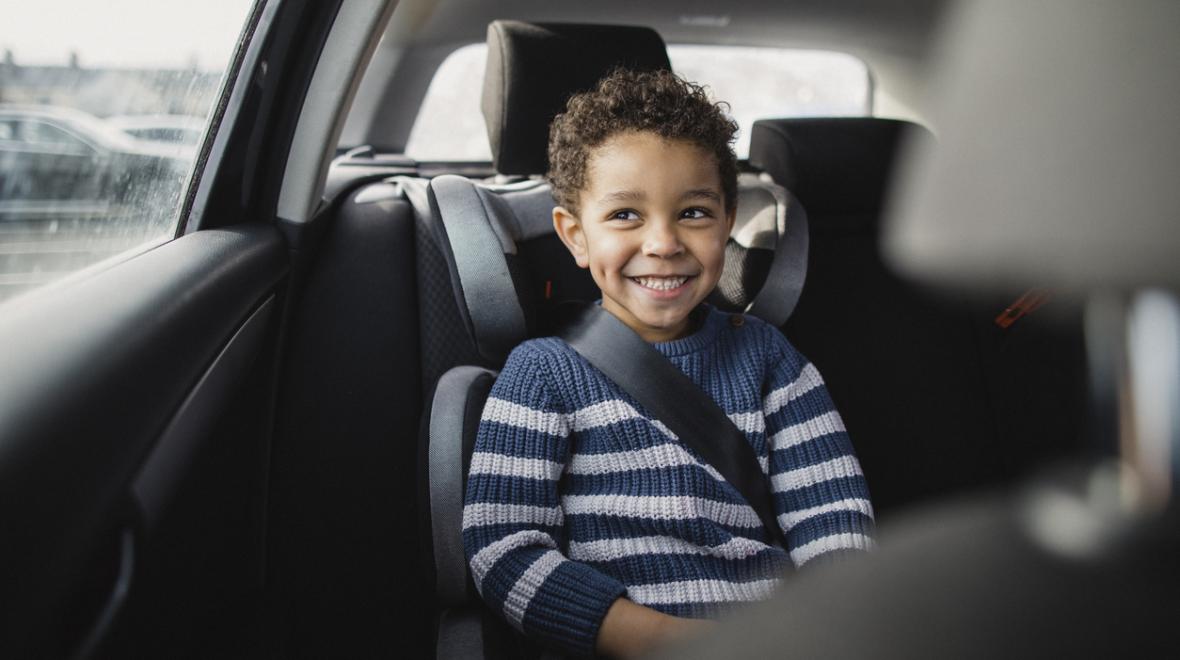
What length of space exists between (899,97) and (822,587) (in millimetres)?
3255

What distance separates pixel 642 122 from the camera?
134 cm

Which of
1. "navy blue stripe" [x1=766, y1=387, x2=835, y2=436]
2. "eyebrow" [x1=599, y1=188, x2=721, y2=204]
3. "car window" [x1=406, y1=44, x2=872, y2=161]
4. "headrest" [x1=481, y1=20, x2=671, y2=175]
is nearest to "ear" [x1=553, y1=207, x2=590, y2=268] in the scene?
"eyebrow" [x1=599, y1=188, x2=721, y2=204]

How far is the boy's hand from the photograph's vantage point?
3.50 ft

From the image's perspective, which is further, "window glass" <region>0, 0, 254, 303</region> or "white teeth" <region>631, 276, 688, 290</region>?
"white teeth" <region>631, 276, 688, 290</region>

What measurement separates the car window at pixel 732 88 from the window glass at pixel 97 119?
4.60 feet

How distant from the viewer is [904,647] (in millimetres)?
276

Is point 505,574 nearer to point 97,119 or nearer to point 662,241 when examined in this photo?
point 662,241

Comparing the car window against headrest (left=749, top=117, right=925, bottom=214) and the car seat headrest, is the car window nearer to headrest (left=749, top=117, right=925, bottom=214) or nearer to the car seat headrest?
headrest (left=749, top=117, right=925, bottom=214)

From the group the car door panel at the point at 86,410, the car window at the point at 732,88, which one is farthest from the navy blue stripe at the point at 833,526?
the car window at the point at 732,88

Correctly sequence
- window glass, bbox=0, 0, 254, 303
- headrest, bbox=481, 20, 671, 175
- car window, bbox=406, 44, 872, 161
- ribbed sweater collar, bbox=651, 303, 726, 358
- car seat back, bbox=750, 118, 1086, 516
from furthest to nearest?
car window, bbox=406, 44, 872, 161 → car seat back, bbox=750, 118, 1086, 516 → headrest, bbox=481, 20, 671, 175 → ribbed sweater collar, bbox=651, 303, 726, 358 → window glass, bbox=0, 0, 254, 303

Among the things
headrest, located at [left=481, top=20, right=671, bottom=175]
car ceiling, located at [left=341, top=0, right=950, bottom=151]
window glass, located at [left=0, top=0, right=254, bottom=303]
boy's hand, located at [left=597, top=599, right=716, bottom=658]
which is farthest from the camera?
car ceiling, located at [left=341, top=0, right=950, bottom=151]

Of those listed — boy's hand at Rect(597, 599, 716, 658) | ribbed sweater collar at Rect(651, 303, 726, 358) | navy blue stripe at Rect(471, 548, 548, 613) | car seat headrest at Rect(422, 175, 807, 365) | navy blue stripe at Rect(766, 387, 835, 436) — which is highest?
car seat headrest at Rect(422, 175, 807, 365)

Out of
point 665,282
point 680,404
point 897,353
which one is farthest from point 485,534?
point 897,353

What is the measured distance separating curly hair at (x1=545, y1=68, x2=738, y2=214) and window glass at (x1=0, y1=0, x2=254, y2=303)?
22.3 inches
